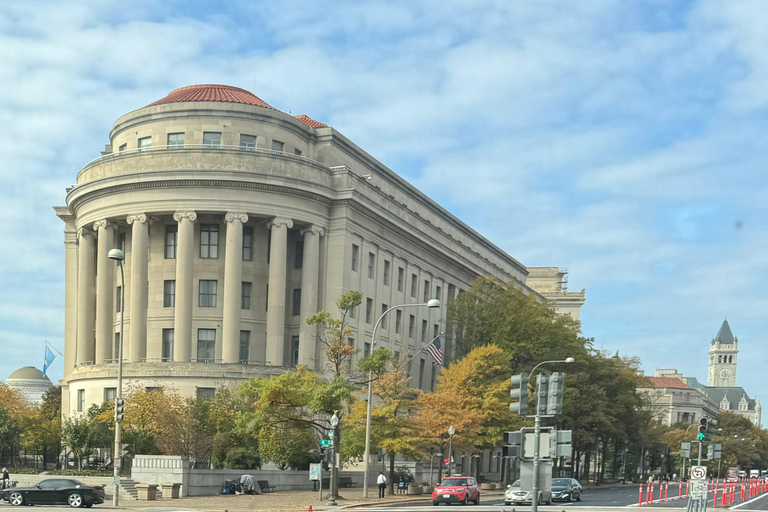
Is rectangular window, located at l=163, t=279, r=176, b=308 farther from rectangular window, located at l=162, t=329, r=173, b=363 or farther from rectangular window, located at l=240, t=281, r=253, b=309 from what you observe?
rectangular window, located at l=240, t=281, r=253, b=309

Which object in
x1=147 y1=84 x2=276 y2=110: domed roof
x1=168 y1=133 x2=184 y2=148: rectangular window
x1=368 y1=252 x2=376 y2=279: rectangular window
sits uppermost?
x1=147 y1=84 x2=276 y2=110: domed roof

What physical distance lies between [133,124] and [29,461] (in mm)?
30310

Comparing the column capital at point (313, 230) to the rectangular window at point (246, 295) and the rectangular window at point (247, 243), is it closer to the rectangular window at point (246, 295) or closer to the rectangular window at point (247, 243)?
the rectangular window at point (247, 243)

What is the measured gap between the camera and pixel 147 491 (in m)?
45.5

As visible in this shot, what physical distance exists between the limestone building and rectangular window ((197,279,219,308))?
80mm

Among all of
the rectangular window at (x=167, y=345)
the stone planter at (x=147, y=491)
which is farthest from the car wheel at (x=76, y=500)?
the rectangular window at (x=167, y=345)

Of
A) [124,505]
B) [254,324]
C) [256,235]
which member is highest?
[256,235]

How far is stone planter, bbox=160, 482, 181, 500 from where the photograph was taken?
46781 millimetres

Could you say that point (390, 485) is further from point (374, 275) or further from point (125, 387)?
point (374, 275)

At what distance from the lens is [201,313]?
71.9 metres

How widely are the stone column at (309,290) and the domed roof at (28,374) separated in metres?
103

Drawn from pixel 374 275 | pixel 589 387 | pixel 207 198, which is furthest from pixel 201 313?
pixel 589 387

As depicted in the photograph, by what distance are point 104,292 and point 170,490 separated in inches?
1271

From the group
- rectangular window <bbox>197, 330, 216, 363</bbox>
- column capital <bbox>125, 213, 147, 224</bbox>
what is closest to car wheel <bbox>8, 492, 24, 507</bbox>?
rectangular window <bbox>197, 330, 216, 363</bbox>
